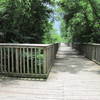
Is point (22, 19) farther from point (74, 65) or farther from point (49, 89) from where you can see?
point (49, 89)

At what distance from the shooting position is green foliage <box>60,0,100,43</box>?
1399 centimetres

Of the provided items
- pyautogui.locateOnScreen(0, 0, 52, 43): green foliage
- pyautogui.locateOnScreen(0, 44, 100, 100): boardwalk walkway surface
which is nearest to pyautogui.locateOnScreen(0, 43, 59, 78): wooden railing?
pyautogui.locateOnScreen(0, 44, 100, 100): boardwalk walkway surface

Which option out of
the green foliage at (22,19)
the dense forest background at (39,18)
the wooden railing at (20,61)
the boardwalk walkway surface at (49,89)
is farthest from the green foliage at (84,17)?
the boardwalk walkway surface at (49,89)

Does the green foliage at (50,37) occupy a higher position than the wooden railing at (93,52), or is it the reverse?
the green foliage at (50,37)

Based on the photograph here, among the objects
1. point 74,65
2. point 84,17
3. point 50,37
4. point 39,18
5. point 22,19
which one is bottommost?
→ point 74,65

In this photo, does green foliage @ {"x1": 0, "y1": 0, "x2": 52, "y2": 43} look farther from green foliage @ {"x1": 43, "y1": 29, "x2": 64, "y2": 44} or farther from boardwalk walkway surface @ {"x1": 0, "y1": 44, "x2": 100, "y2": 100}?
boardwalk walkway surface @ {"x1": 0, "y1": 44, "x2": 100, "y2": 100}

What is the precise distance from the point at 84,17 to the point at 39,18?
656 centimetres

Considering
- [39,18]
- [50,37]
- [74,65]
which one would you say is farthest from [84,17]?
[74,65]

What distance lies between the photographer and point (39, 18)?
11.1 meters

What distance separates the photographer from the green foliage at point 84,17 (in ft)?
45.9

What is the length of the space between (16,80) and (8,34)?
3.31 metres

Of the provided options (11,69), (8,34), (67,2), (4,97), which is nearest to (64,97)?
(4,97)

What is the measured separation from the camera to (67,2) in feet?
49.4

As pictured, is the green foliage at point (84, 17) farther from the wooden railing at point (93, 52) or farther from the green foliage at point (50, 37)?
the wooden railing at point (93, 52)
